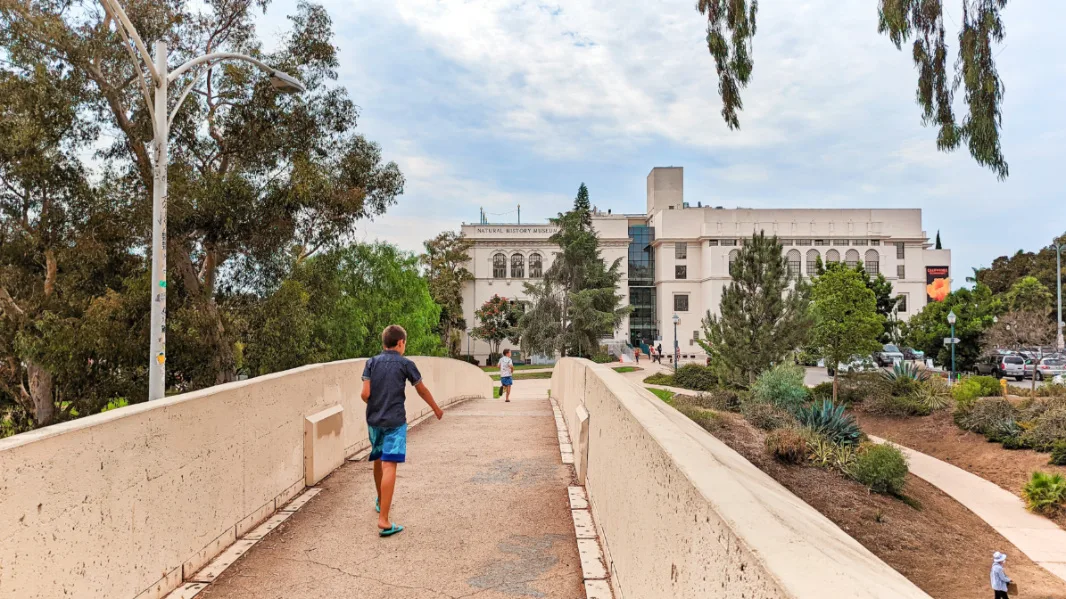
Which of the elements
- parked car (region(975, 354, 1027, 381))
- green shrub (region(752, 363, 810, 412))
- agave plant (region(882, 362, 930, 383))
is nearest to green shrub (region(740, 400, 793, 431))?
green shrub (region(752, 363, 810, 412))

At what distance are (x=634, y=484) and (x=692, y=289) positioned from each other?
77.6 meters

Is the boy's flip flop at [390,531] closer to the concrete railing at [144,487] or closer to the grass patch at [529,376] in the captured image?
the concrete railing at [144,487]

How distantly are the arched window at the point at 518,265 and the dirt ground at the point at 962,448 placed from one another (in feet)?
175

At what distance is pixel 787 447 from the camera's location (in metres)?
15.2

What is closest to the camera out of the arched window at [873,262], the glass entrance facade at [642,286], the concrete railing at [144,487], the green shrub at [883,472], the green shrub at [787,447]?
the concrete railing at [144,487]

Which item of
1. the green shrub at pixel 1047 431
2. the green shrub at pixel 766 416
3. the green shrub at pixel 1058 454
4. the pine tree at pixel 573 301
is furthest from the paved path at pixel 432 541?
the pine tree at pixel 573 301

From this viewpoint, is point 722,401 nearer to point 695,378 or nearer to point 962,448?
point 962,448

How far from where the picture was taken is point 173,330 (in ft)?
67.5

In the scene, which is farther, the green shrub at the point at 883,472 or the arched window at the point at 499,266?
the arched window at the point at 499,266

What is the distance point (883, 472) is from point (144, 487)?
14.3 meters

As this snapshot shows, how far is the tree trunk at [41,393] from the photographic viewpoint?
881 inches

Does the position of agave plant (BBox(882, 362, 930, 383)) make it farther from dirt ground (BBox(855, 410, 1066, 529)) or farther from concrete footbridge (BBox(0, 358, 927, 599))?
concrete footbridge (BBox(0, 358, 927, 599))

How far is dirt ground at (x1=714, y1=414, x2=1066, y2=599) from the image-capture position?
11008 mm

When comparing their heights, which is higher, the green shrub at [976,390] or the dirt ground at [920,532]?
the green shrub at [976,390]
